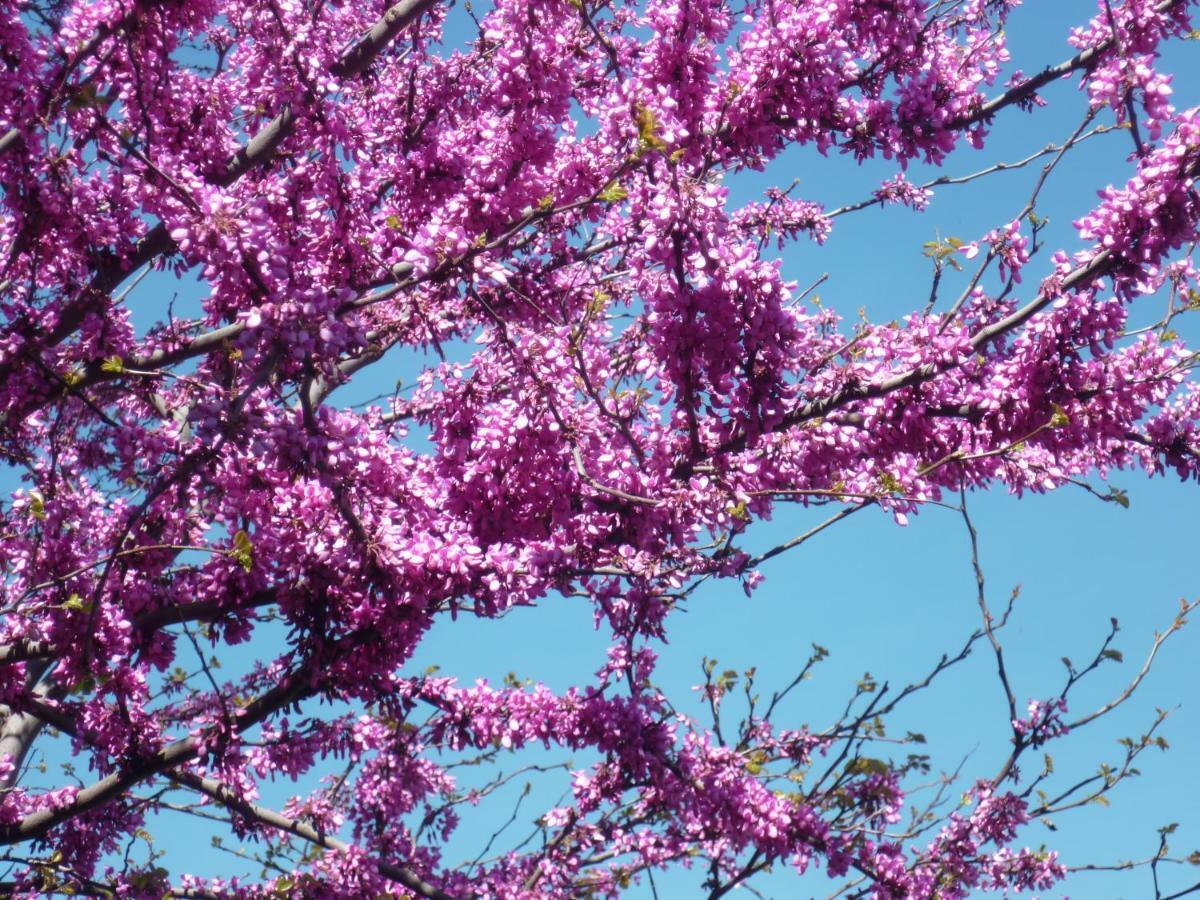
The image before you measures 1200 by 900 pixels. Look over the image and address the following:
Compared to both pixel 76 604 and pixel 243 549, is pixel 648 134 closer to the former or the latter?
pixel 243 549

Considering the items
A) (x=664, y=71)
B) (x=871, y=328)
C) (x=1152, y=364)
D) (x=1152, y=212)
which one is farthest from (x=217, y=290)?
(x=1152, y=364)

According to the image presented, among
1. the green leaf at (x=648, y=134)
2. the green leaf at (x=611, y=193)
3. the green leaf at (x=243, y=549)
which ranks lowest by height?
the green leaf at (x=243, y=549)

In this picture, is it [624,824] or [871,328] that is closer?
[871,328]

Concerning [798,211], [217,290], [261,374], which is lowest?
[261,374]

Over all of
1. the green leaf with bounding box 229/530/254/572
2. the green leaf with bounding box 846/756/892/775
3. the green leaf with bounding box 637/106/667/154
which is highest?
the green leaf with bounding box 637/106/667/154

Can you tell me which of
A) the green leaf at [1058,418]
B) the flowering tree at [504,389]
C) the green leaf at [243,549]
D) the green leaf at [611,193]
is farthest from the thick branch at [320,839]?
the green leaf at [1058,418]

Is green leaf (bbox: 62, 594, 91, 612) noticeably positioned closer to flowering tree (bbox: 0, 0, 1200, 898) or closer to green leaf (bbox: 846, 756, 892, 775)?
flowering tree (bbox: 0, 0, 1200, 898)

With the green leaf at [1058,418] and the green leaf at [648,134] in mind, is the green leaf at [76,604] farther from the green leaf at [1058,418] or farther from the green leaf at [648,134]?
the green leaf at [1058,418]

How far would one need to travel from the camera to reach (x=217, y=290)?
5098 millimetres

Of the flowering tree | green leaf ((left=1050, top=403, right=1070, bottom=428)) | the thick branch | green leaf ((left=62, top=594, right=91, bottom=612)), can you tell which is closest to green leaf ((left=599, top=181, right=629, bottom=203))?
the flowering tree

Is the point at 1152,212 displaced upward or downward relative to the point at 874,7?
downward

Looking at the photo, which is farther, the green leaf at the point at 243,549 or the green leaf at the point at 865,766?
the green leaf at the point at 865,766

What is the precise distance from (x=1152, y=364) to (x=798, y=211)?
4405 mm

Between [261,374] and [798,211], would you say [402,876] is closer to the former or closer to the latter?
[261,374]
